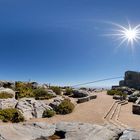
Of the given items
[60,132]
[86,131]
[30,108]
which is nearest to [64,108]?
[30,108]

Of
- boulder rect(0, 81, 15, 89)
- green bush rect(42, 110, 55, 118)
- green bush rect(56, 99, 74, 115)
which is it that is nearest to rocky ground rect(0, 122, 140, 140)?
green bush rect(42, 110, 55, 118)

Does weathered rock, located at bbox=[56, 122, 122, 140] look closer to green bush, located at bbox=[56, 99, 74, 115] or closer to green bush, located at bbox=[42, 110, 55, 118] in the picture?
green bush, located at bbox=[42, 110, 55, 118]

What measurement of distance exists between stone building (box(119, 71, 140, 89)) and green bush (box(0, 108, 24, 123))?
64.7 meters

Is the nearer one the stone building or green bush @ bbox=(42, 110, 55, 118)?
green bush @ bbox=(42, 110, 55, 118)

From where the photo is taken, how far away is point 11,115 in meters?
19.6

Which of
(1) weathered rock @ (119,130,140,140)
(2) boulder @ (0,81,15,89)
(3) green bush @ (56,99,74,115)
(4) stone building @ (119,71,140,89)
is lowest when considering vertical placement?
(1) weathered rock @ (119,130,140,140)

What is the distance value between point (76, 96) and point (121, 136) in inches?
1050

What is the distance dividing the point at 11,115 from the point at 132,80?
226 ft

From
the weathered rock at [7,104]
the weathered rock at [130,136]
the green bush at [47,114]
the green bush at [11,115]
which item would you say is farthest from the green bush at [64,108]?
the weathered rock at [130,136]

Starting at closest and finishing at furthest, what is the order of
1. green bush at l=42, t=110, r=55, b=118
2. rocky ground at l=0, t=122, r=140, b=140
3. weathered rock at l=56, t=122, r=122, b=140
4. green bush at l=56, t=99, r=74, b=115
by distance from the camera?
rocky ground at l=0, t=122, r=140, b=140 → weathered rock at l=56, t=122, r=122, b=140 → green bush at l=42, t=110, r=55, b=118 → green bush at l=56, t=99, r=74, b=115

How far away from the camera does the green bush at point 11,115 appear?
63.9 feet

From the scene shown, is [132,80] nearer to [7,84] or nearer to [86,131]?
[7,84]

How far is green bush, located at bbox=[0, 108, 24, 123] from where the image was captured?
1948 cm

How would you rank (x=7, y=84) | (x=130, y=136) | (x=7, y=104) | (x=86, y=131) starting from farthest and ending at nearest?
(x=7, y=84)
(x=7, y=104)
(x=86, y=131)
(x=130, y=136)
